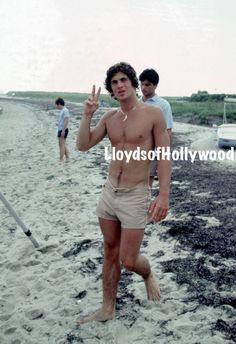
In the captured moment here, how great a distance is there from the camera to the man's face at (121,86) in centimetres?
327

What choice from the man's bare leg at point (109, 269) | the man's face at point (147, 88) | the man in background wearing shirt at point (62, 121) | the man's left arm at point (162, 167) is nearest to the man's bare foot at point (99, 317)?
the man's bare leg at point (109, 269)

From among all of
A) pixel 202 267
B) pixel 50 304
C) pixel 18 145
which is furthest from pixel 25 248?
pixel 18 145

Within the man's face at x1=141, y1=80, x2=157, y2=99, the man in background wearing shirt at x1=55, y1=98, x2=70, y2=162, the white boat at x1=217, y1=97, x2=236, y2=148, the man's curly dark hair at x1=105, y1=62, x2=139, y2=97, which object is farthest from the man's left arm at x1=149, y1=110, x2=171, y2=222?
the white boat at x1=217, y1=97, x2=236, y2=148

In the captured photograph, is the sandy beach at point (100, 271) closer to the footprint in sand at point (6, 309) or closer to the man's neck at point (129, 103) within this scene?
the footprint in sand at point (6, 309)

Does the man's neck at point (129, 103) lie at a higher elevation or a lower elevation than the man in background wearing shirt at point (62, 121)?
higher

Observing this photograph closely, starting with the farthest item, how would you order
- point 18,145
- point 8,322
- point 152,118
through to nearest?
point 18,145, point 8,322, point 152,118

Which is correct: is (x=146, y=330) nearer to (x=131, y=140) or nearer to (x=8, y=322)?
(x=8, y=322)

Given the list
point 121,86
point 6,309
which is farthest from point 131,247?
point 6,309

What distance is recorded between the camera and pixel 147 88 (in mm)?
5523

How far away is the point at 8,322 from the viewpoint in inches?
147

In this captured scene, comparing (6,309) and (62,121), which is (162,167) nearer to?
(6,309)

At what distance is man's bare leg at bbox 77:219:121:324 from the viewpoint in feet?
11.2

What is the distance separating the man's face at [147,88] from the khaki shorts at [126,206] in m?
2.44

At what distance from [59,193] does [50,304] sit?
14.7 feet
